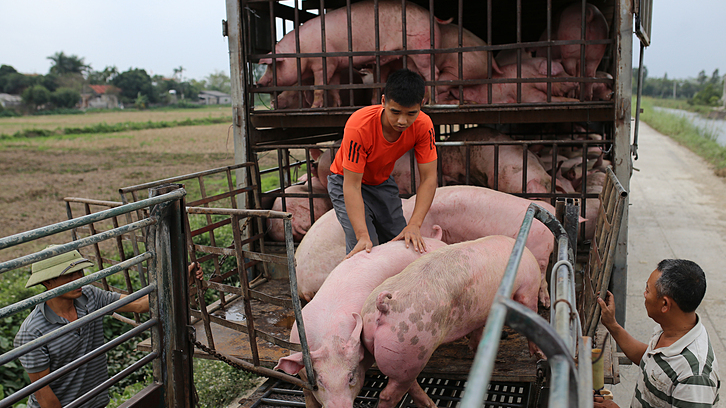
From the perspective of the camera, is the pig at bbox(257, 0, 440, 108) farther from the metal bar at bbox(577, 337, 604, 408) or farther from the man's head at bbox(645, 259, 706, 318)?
the metal bar at bbox(577, 337, 604, 408)

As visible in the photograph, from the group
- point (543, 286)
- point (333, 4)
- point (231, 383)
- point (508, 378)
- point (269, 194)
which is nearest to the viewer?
point (508, 378)

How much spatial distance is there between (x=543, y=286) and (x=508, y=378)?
0.97m

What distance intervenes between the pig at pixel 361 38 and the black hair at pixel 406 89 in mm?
2343

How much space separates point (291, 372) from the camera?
8.93 feet

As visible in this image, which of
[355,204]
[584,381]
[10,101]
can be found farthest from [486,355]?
[10,101]

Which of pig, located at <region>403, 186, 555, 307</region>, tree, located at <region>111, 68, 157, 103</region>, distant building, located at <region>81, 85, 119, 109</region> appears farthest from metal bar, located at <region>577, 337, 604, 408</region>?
tree, located at <region>111, 68, 157, 103</region>

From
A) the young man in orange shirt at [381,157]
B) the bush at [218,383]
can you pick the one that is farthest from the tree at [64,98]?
the young man in orange shirt at [381,157]

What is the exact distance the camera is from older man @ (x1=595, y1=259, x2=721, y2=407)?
7.14 ft

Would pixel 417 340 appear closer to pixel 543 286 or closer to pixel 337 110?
pixel 543 286

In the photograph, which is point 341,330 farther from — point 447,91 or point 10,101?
point 10,101

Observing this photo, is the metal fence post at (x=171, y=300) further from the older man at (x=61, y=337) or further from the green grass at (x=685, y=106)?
the green grass at (x=685, y=106)

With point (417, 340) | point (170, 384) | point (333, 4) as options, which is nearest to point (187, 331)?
point (170, 384)

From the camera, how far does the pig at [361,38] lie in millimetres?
5348

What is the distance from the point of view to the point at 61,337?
2744mm
